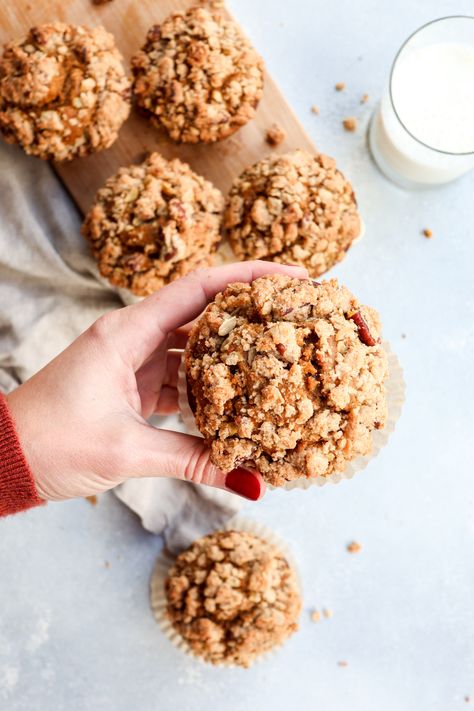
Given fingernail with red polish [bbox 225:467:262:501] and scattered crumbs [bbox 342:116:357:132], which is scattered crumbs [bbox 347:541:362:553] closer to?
fingernail with red polish [bbox 225:467:262:501]

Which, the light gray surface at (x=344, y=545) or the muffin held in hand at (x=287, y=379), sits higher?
the muffin held in hand at (x=287, y=379)

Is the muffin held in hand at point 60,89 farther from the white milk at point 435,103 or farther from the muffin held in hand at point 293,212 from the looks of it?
the white milk at point 435,103

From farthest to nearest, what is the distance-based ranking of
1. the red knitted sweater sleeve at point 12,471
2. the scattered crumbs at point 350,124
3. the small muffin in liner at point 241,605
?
the scattered crumbs at point 350,124, the small muffin in liner at point 241,605, the red knitted sweater sleeve at point 12,471

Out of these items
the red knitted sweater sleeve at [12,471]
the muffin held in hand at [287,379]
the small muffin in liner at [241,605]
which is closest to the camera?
the muffin held in hand at [287,379]

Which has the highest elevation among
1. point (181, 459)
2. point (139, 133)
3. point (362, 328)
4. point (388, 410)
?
point (139, 133)

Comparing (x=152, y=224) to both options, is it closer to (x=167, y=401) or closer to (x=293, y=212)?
(x=293, y=212)

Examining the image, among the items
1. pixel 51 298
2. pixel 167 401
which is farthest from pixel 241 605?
pixel 51 298

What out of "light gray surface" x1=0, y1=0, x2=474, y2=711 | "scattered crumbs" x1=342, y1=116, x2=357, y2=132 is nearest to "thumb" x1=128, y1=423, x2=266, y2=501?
"light gray surface" x1=0, y1=0, x2=474, y2=711

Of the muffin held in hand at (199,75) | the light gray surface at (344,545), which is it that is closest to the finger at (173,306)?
the muffin held in hand at (199,75)

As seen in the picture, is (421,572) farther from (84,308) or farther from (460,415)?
(84,308)
